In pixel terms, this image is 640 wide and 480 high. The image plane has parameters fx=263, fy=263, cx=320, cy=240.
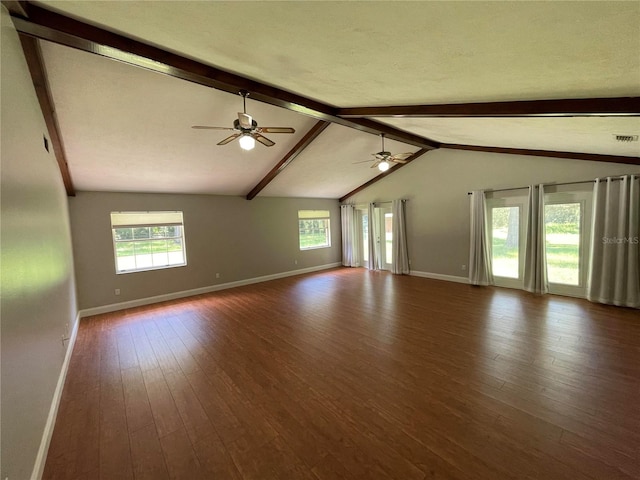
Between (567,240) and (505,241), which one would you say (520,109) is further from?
(505,241)

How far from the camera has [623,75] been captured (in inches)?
72.5

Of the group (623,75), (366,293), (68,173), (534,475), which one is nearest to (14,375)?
(534,475)

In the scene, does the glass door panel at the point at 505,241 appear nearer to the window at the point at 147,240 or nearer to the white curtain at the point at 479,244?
the white curtain at the point at 479,244

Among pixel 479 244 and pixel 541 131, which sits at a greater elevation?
pixel 541 131

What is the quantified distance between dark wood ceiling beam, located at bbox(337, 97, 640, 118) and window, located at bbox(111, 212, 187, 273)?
442cm

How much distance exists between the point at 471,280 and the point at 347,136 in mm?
4136

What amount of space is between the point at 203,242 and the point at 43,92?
4.03 metres

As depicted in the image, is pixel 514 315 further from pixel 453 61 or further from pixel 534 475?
pixel 453 61

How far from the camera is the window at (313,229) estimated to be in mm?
8227

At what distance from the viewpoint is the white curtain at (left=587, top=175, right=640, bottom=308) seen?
4.02 meters

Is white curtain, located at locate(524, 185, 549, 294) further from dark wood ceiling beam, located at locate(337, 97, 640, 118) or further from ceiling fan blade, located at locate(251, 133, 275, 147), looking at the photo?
ceiling fan blade, located at locate(251, 133, 275, 147)

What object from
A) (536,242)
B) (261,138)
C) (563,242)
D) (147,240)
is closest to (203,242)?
(147,240)

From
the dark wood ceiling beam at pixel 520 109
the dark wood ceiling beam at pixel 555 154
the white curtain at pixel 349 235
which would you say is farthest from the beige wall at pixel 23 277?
the white curtain at pixel 349 235

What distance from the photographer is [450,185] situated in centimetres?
622
